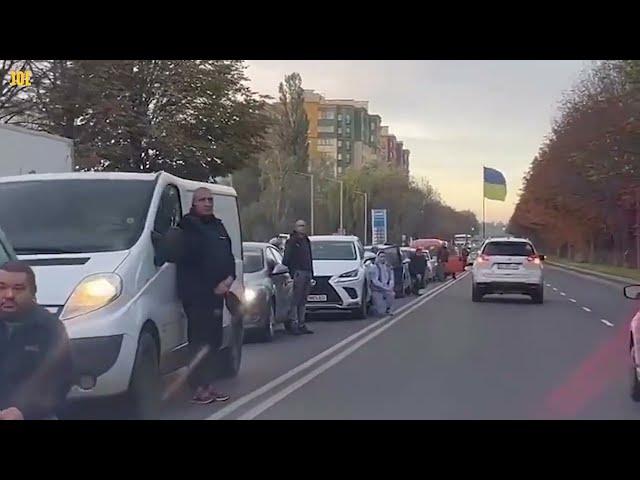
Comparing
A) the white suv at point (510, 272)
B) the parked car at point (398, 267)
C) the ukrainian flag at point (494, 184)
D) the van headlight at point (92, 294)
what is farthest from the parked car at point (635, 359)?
the ukrainian flag at point (494, 184)

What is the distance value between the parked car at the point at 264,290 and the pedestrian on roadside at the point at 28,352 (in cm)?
995

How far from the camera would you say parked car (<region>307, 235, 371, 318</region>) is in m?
22.0

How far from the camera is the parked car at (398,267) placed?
93.1 feet

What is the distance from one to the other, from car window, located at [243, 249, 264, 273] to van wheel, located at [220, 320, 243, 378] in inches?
166

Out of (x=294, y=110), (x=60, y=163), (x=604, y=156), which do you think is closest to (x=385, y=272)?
(x=60, y=163)

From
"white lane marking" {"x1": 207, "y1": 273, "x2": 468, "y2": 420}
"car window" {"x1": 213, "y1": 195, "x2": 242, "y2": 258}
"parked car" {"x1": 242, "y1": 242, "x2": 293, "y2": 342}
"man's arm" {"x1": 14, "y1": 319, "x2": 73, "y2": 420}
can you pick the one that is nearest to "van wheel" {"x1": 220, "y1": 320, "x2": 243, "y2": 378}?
"white lane marking" {"x1": 207, "y1": 273, "x2": 468, "y2": 420}

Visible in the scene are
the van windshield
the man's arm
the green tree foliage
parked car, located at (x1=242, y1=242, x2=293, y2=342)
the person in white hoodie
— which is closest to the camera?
the man's arm

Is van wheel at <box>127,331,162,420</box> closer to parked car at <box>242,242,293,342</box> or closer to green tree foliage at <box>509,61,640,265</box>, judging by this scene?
parked car at <box>242,242,293,342</box>

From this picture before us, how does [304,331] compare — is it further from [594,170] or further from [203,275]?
[594,170]

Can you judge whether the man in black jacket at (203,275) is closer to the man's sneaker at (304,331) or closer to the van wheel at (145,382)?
the van wheel at (145,382)

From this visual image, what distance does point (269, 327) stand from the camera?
1731cm

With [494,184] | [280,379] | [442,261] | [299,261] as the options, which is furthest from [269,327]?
[494,184]
